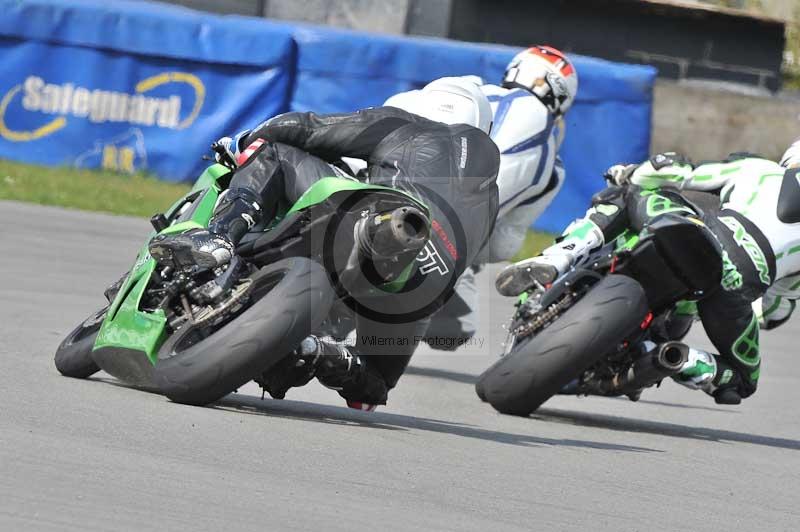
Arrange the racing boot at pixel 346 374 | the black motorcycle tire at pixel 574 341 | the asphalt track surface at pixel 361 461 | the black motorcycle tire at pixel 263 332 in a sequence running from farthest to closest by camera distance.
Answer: the black motorcycle tire at pixel 574 341 < the racing boot at pixel 346 374 < the black motorcycle tire at pixel 263 332 < the asphalt track surface at pixel 361 461

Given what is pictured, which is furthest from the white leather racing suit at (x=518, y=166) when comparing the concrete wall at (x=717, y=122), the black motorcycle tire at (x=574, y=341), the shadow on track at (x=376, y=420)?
the concrete wall at (x=717, y=122)

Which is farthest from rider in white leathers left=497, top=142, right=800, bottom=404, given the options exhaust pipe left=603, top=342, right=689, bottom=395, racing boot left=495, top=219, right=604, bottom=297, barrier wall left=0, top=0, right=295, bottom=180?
barrier wall left=0, top=0, right=295, bottom=180

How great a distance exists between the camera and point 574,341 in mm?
5984

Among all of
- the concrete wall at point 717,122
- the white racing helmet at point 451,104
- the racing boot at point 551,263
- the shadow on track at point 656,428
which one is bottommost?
the concrete wall at point 717,122

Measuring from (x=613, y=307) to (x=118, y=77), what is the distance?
10.4m

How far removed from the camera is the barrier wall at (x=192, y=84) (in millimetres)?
15562

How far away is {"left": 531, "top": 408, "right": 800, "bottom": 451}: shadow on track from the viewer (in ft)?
21.7

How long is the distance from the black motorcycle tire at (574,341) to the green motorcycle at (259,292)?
3.54 feet

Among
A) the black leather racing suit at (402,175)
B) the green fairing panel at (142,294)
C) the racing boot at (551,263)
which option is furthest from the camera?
the racing boot at (551,263)

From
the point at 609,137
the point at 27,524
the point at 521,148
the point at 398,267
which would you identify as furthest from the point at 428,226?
the point at 609,137

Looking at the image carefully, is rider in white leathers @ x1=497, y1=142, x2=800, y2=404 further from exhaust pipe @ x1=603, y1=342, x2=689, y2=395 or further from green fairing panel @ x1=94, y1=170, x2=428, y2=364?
green fairing panel @ x1=94, y1=170, x2=428, y2=364

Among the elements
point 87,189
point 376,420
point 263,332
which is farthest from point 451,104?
point 87,189

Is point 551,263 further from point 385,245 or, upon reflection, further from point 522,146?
point 385,245

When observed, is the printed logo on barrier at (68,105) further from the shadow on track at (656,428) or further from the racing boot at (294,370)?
the racing boot at (294,370)
